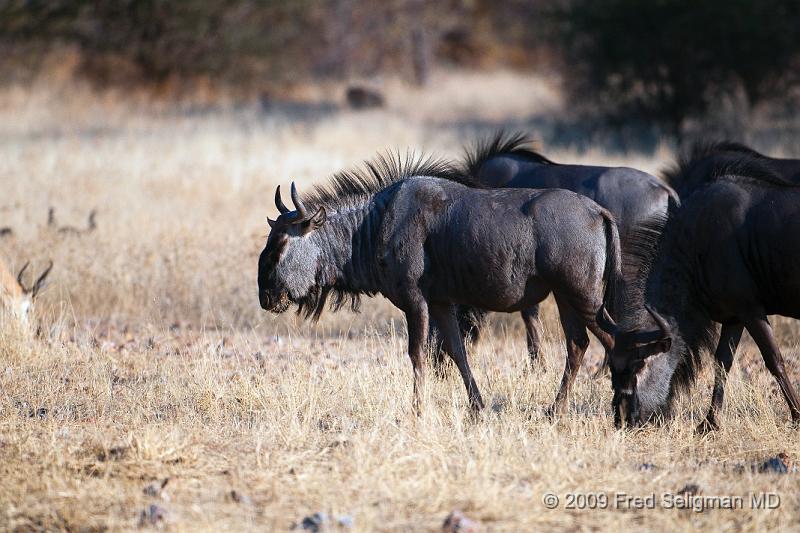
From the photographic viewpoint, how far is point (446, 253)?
6145mm

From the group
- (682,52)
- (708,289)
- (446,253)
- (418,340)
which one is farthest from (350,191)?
(682,52)

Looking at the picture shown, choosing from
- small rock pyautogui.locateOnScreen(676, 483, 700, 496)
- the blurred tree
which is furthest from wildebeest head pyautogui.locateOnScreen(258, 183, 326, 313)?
A: the blurred tree

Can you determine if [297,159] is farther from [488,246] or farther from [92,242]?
[488,246]

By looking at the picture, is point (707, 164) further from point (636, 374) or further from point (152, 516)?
point (152, 516)

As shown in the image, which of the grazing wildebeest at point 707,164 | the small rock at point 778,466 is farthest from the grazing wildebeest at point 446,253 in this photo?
the grazing wildebeest at point 707,164

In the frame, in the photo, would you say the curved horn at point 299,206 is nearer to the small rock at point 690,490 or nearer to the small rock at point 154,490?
the small rock at point 154,490

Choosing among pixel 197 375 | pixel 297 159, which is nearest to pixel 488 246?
pixel 197 375

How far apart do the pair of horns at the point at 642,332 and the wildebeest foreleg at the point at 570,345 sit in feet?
0.90

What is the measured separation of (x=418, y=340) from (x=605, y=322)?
1.13 m

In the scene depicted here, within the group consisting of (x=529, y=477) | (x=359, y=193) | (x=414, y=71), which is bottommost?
(x=529, y=477)

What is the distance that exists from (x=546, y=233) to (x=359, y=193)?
131cm

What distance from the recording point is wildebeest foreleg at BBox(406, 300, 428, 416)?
6105mm

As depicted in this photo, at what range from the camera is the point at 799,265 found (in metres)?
5.75

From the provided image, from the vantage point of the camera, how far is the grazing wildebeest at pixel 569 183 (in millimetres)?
7812
